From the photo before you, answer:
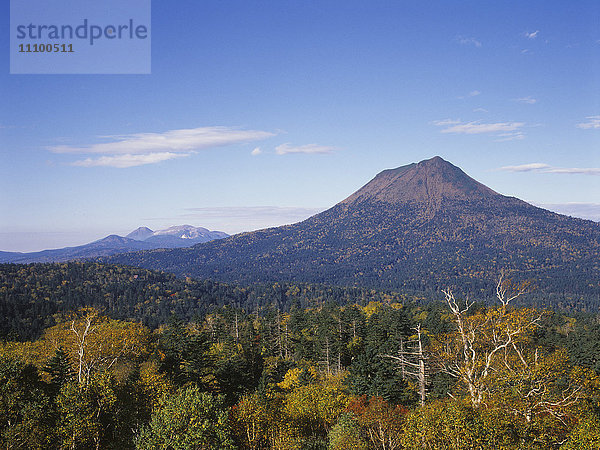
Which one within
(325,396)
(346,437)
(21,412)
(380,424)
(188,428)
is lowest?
(325,396)

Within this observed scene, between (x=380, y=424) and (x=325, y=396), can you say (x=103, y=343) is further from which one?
(x=380, y=424)

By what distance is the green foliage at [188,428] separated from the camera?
2461 centimetres

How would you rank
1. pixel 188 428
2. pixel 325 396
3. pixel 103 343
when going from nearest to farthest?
1. pixel 188 428
2. pixel 325 396
3. pixel 103 343

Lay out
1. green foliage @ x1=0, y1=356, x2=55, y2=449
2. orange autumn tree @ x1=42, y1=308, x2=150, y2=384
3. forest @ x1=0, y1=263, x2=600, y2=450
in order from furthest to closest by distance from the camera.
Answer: orange autumn tree @ x1=42, y1=308, x2=150, y2=384
green foliage @ x1=0, y1=356, x2=55, y2=449
forest @ x1=0, y1=263, x2=600, y2=450

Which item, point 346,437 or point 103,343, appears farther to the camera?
point 103,343

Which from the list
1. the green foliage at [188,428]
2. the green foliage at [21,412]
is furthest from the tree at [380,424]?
the green foliage at [21,412]

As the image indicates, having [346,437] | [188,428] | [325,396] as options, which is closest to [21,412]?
[188,428]

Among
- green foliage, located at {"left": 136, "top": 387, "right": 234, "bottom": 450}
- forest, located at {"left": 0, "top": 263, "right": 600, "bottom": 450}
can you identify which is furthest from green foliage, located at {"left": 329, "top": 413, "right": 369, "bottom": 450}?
green foliage, located at {"left": 136, "top": 387, "right": 234, "bottom": 450}

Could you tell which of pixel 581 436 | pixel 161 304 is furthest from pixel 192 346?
pixel 161 304

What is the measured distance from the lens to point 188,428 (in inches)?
981

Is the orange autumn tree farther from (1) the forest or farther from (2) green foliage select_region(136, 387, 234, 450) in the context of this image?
(2) green foliage select_region(136, 387, 234, 450)

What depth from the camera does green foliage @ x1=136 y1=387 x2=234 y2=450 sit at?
80.7 ft

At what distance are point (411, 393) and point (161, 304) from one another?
554 ft

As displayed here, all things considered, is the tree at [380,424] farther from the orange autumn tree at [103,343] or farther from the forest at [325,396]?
the orange autumn tree at [103,343]
